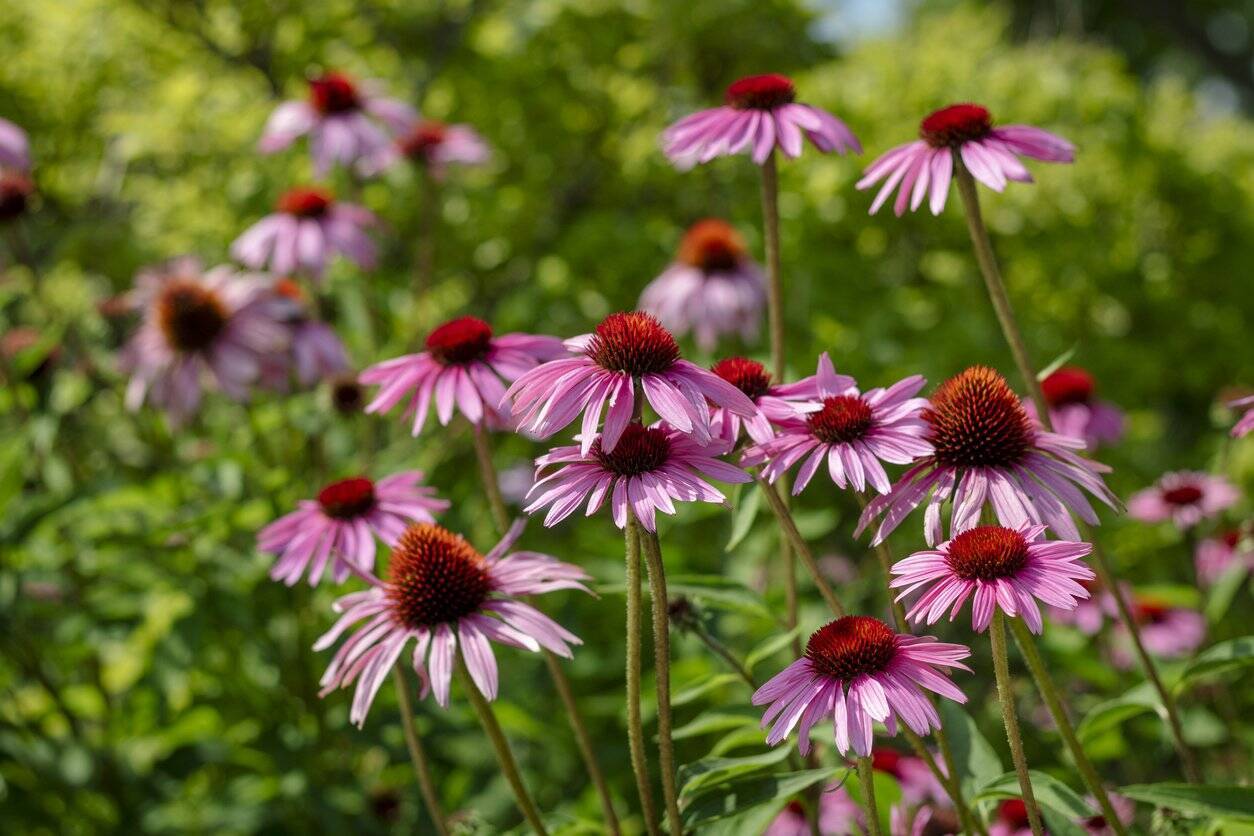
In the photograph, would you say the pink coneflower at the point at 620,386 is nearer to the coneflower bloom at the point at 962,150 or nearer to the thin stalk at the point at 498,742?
the thin stalk at the point at 498,742

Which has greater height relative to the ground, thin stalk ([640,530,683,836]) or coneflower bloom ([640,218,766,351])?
coneflower bloom ([640,218,766,351])

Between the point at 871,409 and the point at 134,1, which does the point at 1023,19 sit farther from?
the point at 871,409

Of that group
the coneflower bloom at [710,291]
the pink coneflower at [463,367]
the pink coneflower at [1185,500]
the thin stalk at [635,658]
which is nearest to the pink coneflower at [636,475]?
the thin stalk at [635,658]

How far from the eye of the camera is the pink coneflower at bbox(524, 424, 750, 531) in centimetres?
110

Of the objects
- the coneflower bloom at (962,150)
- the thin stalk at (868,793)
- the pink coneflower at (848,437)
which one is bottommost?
the thin stalk at (868,793)

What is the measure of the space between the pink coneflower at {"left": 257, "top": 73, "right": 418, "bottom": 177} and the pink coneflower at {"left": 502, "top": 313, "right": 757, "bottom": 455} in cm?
191

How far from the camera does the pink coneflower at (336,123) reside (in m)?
2.98

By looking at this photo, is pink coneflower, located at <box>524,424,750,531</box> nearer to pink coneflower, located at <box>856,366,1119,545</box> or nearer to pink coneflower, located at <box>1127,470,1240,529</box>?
pink coneflower, located at <box>856,366,1119,545</box>

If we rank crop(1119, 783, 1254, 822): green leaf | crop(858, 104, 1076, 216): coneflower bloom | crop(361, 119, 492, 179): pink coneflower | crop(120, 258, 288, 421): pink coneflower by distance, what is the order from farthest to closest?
1. crop(361, 119, 492, 179): pink coneflower
2. crop(120, 258, 288, 421): pink coneflower
3. crop(858, 104, 1076, 216): coneflower bloom
4. crop(1119, 783, 1254, 822): green leaf

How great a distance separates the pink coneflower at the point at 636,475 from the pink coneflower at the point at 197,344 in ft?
4.99

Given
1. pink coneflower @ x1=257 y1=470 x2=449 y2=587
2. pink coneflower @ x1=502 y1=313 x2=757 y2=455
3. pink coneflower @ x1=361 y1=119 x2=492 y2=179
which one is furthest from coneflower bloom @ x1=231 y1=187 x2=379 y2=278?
pink coneflower @ x1=502 y1=313 x2=757 y2=455

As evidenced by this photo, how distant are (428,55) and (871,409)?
4286 millimetres

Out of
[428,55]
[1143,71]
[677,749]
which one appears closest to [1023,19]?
[1143,71]

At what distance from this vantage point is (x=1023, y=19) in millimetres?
19578
